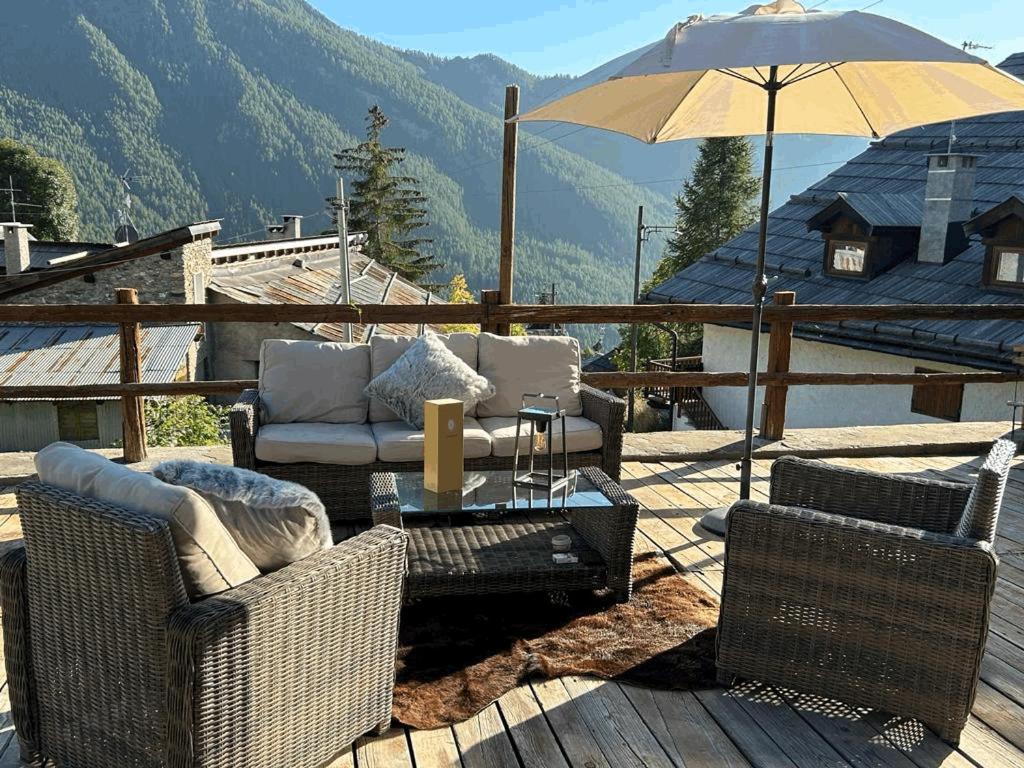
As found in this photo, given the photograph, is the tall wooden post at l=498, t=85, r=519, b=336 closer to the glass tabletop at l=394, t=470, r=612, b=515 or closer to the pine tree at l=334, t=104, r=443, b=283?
the glass tabletop at l=394, t=470, r=612, b=515

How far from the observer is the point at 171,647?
6.30ft

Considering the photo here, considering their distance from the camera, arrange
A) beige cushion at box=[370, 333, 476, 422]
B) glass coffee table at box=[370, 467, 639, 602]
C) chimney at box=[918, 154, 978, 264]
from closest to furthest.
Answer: glass coffee table at box=[370, 467, 639, 602] < beige cushion at box=[370, 333, 476, 422] < chimney at box=[918, 154, 978, 264]

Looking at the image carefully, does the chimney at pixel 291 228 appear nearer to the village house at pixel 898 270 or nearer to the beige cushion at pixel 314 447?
the village house at pixel 898 270

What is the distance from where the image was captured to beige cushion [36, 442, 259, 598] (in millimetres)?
1973

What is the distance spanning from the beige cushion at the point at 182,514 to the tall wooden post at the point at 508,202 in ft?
10.2

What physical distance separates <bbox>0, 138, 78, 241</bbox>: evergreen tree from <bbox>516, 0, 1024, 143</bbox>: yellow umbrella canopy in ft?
110

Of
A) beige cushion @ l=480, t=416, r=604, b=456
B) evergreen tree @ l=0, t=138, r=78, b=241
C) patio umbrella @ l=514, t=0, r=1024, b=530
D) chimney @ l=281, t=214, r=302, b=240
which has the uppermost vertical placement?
evergreen tree @ l=0, t=138, r=78, b=241

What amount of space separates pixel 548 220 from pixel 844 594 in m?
85.9

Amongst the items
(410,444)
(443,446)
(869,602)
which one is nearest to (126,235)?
(410,444)

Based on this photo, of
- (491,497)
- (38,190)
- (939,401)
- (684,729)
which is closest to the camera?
(684,729)

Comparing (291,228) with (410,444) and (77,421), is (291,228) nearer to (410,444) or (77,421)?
(77,421)

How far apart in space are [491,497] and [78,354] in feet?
42.1

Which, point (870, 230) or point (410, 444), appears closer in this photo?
point (410, 444)

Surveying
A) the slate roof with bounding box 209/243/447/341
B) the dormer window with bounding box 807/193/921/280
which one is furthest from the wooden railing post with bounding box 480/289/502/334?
the slate roof with bounding box 209/243/447/341
